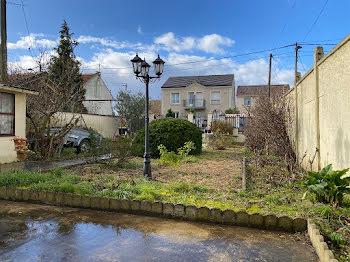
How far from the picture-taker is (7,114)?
9.42 meters

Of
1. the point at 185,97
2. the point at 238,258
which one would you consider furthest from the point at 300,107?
the point at 185,97

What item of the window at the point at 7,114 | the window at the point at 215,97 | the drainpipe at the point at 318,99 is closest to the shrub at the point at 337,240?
the drainpipe at the point at 318,99

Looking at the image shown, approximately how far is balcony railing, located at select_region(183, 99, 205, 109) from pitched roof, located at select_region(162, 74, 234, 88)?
2395 mm

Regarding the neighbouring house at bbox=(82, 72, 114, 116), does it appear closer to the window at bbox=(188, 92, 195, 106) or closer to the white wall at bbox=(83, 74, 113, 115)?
the white wall at bbox=(83, 74, 113, 115)

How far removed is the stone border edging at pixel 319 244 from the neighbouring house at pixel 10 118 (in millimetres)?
9268

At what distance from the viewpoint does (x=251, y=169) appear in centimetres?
839

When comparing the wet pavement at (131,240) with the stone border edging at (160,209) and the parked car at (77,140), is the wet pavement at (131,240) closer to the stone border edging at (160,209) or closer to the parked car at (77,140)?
the stone border edging at (160,209)

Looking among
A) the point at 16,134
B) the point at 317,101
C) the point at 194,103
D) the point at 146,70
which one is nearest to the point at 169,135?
the point at 146,70

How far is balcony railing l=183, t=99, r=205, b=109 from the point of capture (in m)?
38.3

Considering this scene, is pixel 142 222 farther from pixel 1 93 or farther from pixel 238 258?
pixel 1 93

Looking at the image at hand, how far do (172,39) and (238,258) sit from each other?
38.7ft

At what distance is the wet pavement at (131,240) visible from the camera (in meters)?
3.11

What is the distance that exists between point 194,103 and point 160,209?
34678 mm

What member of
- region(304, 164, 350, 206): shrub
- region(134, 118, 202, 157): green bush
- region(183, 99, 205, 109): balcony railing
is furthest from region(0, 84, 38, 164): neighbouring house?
region(183, 99, 205, 109): balcony railing
